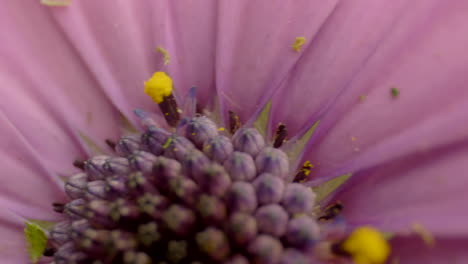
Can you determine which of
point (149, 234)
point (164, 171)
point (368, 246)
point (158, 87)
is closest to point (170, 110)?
point (158, 87)

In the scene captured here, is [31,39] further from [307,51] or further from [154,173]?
[307,51]

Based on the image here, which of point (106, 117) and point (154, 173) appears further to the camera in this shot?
point (106, 117)

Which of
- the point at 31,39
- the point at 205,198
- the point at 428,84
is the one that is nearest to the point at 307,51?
the point at 428,84

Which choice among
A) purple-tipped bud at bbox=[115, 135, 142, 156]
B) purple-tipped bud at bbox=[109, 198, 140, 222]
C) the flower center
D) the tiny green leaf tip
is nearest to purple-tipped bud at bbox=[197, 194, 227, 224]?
the flower center

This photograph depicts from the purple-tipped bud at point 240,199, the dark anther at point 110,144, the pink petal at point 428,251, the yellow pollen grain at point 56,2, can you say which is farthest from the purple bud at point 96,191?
the pink petal at point 428,251

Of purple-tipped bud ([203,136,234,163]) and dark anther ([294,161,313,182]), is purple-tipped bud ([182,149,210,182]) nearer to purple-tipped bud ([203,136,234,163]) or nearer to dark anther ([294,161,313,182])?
purple-tipped bud ([203,136,234,163])

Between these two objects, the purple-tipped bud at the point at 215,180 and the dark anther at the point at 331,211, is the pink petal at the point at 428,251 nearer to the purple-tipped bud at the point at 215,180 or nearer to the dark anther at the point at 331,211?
the dark anther at the point at 331,211
